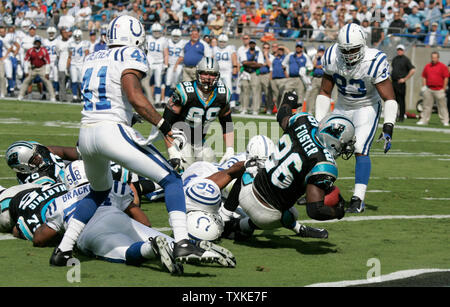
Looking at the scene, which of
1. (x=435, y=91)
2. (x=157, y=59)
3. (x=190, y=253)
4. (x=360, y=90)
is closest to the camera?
(x=190, y=253)

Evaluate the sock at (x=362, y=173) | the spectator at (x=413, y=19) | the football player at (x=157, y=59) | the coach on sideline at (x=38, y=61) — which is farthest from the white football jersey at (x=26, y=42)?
the sock at (x=362, y=173)

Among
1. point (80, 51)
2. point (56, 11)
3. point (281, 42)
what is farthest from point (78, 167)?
point (56, 11)

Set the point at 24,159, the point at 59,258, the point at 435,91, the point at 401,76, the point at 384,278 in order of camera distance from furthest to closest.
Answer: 1. the point at 401,76
2. the point at 435,91
3. the point at 24,159
4. the point at 59,258
5. the point at 384,278

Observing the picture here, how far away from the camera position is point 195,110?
8.86 metres

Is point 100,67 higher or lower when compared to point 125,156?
higher

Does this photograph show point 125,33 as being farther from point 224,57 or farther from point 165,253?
point 224,57

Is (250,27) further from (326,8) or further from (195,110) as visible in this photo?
(195,110)

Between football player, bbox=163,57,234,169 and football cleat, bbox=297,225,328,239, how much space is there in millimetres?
1863

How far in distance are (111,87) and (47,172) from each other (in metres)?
2.31

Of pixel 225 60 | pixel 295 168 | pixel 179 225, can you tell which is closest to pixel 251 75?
pixel 225 60

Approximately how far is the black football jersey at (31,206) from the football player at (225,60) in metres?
14.4

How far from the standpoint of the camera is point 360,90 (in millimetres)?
8781

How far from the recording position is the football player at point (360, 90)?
8.52 m
